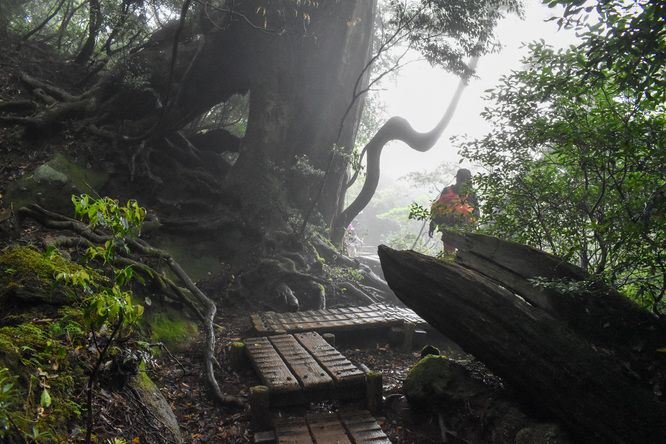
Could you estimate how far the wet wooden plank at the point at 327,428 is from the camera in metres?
3.39

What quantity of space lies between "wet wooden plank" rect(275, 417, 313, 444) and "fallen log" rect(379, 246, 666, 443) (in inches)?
66.7

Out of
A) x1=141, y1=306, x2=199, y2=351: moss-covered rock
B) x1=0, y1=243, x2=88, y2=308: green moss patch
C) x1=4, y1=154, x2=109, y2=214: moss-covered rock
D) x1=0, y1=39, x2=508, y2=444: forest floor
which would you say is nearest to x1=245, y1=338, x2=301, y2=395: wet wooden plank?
x1=0, y1=39, x2=508, y2=444: forest floor

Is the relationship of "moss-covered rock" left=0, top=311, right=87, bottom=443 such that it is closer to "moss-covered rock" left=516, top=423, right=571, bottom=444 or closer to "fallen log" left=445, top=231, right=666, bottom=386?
"moss-covered rock" left=516, top=423, right=571, bottom=444

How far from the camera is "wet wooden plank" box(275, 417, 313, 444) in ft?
11.1

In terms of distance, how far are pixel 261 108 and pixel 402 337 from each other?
23.3 ft

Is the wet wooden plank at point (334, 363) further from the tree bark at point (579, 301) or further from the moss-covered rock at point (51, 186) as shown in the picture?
the moss-covered rock at point (51, 186)

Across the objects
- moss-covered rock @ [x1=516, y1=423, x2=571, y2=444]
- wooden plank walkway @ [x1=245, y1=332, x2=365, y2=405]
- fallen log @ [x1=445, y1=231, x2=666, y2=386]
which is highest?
fallen log @ [x1=445, y1=231, x2=666, y2=386]

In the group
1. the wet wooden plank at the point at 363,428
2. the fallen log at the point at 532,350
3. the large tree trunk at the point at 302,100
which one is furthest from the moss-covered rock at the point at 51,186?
the fallen log at the point at 532,350

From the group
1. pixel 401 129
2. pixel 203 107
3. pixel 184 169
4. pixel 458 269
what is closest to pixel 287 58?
pixel 203 107

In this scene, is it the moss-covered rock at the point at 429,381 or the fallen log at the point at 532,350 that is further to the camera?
the moss-covered rock at the point at 429,381

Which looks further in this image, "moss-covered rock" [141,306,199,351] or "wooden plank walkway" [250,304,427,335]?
"wooden plank walkway" [250,304,427,335]

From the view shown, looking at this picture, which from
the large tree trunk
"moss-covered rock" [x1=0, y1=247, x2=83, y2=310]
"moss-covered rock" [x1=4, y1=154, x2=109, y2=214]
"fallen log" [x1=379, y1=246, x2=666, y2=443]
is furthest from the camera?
the large tree trunk

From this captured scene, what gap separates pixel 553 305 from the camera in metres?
3.36

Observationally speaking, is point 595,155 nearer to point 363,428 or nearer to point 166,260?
point 363,428
